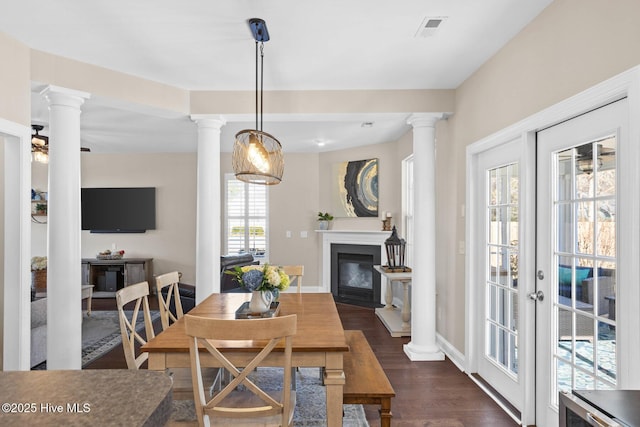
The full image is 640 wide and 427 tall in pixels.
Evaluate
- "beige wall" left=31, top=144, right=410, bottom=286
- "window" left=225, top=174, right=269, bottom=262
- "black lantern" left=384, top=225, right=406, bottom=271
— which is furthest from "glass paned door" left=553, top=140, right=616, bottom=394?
"window" left=225, top=174, right=269, bottom=262

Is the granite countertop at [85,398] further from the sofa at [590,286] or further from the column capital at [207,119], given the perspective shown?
the column capital at [207,119]

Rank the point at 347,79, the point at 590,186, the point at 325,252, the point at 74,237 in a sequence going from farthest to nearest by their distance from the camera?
the point at 325,252 < the point at 347,79 < the point at 74,237 < the point at 590,186

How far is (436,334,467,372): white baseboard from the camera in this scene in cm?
342

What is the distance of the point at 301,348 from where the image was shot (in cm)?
179

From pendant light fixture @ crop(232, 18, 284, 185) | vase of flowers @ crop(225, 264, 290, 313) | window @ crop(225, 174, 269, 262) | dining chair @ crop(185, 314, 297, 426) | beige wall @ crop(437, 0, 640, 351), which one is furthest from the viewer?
window @ crop(225, 174, 269, 262)

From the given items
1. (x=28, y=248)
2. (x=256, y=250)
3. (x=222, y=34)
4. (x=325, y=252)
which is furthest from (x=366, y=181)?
(x=28, y=248)

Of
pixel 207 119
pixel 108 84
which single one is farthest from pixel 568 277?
pixel 108 84

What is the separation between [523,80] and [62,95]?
3418 millimetres

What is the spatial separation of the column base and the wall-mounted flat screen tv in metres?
5.18

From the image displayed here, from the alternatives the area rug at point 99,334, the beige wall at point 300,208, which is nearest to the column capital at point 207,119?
the area rug at point 99,334

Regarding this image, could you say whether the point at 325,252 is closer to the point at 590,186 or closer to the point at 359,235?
the point at 359,235

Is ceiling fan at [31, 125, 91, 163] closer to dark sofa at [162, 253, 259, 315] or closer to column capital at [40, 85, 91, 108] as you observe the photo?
column capital at [40, 85, 91, 108]

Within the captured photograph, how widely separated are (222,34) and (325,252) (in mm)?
4424

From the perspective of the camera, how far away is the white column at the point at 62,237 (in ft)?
9.57
